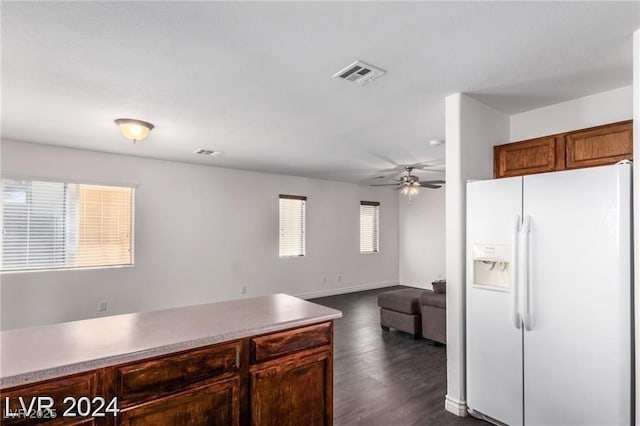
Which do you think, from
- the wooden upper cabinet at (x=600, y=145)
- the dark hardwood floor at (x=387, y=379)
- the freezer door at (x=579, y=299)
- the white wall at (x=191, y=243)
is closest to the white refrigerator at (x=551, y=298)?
the freezer door at (x=579, y=299)

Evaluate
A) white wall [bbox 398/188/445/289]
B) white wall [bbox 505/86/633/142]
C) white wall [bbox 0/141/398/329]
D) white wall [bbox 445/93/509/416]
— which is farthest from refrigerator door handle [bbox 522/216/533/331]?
white wall [bbox 398/188/445/289]

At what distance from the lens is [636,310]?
76.0 inches

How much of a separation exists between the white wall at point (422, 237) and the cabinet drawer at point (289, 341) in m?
6.23

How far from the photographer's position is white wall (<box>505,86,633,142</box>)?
2668mm

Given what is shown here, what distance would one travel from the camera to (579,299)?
6.94 ft

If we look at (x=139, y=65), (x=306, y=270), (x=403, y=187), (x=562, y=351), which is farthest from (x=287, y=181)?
(x=562, y=351)

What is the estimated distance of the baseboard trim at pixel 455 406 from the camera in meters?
2.71

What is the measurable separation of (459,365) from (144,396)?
2327 millimetres

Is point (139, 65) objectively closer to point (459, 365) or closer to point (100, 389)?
point (100, 389)

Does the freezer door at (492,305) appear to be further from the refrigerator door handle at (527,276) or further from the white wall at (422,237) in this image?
the white wall at (422,237)

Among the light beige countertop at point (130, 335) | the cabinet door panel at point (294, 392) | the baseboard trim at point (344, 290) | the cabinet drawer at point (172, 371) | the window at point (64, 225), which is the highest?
the window at point (64, 225)

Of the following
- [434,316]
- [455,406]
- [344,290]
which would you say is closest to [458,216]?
[455,406]

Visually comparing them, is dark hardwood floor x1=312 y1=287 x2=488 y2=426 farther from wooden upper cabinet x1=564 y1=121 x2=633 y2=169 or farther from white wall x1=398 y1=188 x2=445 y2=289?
white wall x1=398 y1=188 x2=445 y2=289

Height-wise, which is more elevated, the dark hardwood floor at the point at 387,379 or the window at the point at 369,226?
the window at the point at 369,226
